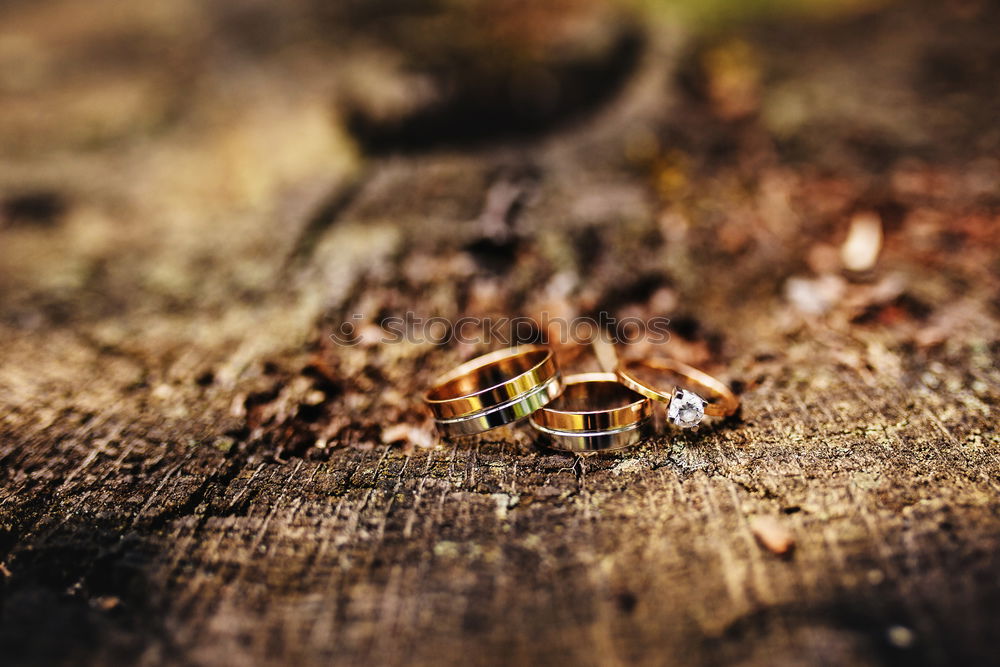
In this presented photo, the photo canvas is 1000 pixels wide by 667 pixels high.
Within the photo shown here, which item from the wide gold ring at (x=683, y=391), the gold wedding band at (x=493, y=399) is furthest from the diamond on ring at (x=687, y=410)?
the gold wedding band at (x=493, y=399)

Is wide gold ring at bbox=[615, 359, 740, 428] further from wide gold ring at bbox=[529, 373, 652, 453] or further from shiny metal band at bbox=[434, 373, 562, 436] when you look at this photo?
shiny metal band at bbox=[434, 373, 562, 436]

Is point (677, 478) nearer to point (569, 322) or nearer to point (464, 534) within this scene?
point (464, 534)

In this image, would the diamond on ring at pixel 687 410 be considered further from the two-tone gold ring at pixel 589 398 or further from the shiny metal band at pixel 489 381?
the shiny metal band at pixel 489 381

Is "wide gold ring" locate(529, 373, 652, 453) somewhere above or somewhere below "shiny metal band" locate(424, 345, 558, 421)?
below

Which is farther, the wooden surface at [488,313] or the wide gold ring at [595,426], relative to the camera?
the wide gold ring at [595,426]

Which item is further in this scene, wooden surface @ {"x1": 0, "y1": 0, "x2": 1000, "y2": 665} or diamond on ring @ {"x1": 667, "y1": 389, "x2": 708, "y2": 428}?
diamond on ring @ {"x1": 667, "y1": 389, "x2": 708, "y2": 428}

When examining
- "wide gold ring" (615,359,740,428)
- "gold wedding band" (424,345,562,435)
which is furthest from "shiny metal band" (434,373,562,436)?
"wide gold ring" (615,359,740,428)
